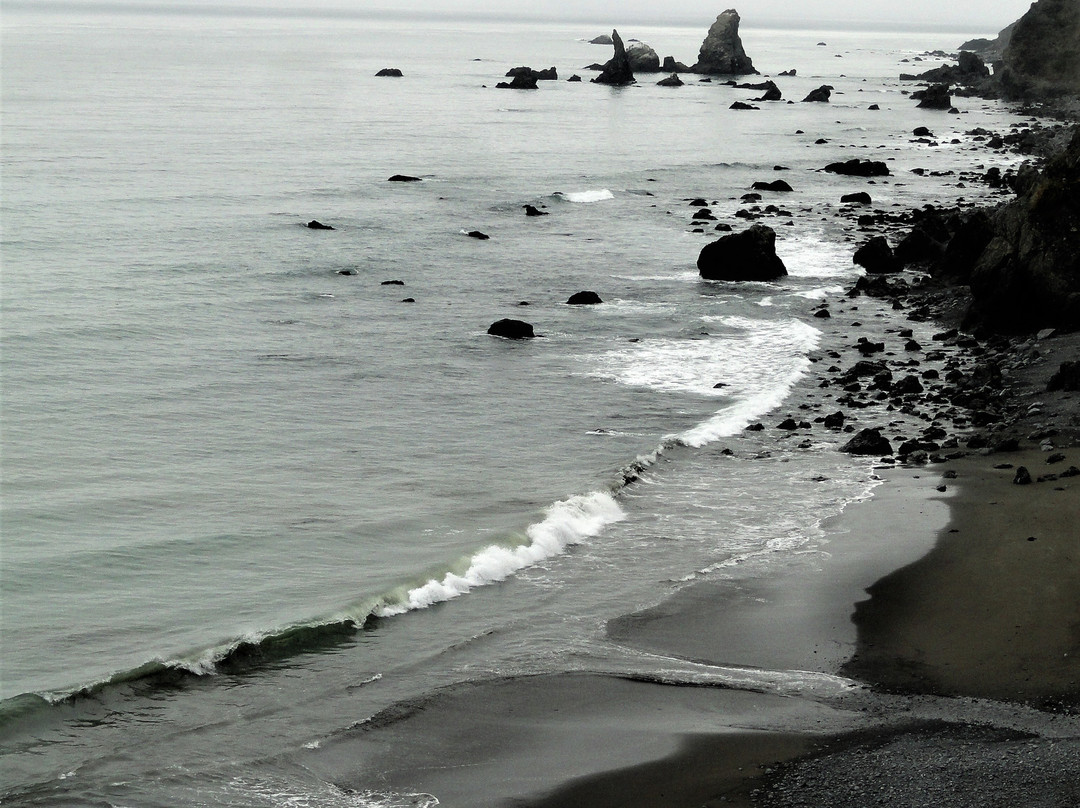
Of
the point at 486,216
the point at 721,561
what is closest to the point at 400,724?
the point at 721,561

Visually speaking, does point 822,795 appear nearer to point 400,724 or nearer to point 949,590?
point 400,724

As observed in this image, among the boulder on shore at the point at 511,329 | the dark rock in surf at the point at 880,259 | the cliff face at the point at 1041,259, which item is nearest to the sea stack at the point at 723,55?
the dark rock in surf at the point at 880,259

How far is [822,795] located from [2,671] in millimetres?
9379

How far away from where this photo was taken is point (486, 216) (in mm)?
50469

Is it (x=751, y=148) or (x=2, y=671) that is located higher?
(x=751, y=148)

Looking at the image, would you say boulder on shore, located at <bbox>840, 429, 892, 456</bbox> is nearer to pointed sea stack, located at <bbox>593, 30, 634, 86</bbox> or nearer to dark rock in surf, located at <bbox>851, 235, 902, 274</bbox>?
dark rock in surf, located at <bbox>851, 235, 902, 274</bbox>

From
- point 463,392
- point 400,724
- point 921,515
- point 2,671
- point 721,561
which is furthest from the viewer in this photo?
point 463,392

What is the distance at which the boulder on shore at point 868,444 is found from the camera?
21047 mm

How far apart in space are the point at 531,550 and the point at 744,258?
23.0 metres

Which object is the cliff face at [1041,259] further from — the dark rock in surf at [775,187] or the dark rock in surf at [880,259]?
the dark rock in surf at [775,187]

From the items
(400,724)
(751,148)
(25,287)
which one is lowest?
(400,724)

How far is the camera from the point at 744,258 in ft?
124

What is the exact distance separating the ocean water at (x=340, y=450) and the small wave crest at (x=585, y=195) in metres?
0.22

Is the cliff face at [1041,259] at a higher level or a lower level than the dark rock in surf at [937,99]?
lower
